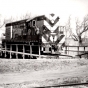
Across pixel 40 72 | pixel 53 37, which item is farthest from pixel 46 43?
pixel 40 72

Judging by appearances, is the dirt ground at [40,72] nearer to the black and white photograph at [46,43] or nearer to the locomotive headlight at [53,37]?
the black and white photograph at [46,43]

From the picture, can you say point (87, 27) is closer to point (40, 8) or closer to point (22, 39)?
point (40, 8)

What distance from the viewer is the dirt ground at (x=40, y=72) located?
19.3 feet

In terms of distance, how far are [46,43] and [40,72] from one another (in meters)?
2.13

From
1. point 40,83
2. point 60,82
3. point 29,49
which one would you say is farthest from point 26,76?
point 29,49

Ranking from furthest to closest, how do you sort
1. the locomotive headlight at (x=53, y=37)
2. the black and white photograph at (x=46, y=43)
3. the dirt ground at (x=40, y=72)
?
the locomotive headlight at (x=53, y=37) → the black and white photograph at (x=46, y=43) → the dirt ground at (x=40, y=72)

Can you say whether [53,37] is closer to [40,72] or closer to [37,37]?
[37,37]

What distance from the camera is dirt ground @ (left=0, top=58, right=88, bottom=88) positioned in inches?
232

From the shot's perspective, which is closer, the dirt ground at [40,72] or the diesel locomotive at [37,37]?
the dirt ground at [40,72]

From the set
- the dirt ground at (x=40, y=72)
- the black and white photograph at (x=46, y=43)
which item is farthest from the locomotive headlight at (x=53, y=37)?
the dirt ground at (x=40, y=72)

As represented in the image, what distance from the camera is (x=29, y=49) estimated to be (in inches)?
412

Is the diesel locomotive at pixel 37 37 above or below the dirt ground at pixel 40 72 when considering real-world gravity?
above

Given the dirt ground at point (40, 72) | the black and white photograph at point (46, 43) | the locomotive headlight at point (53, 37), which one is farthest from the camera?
the locomotive headlight at point (53, 37)

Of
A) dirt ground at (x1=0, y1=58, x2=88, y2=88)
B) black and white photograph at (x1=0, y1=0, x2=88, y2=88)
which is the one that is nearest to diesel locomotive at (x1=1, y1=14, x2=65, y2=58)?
black and white photograph at (x1=0, y1=0, x2=88, y2=88)
